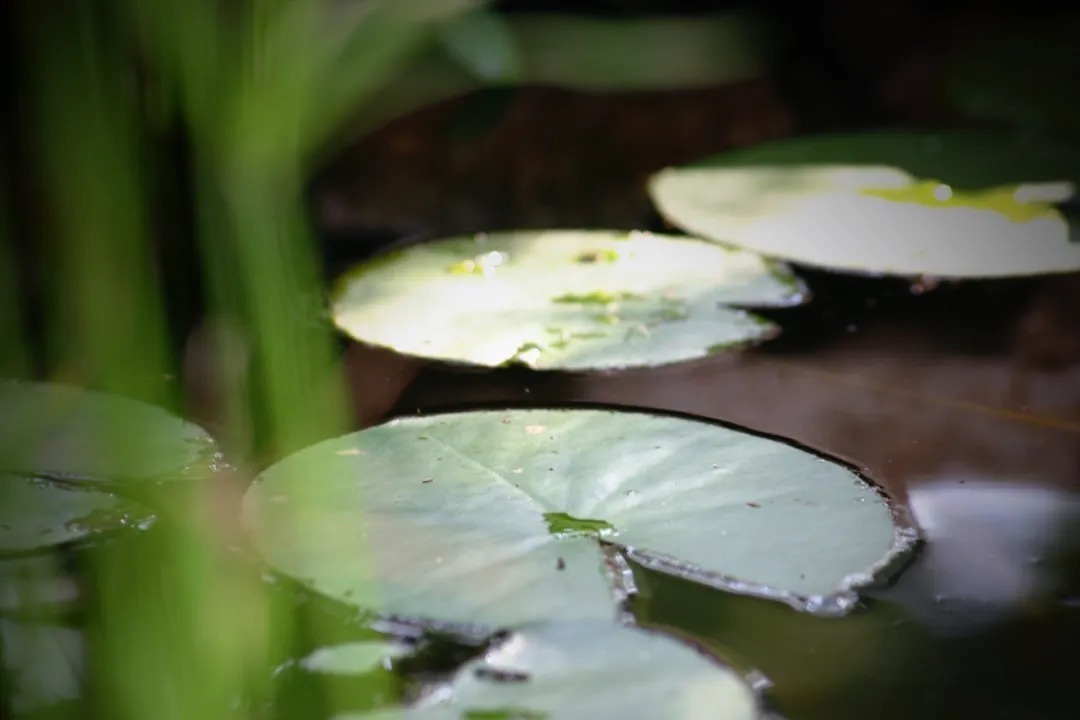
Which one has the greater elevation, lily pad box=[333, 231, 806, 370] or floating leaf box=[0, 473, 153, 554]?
lily pad box=[333, 231, 806, 370]

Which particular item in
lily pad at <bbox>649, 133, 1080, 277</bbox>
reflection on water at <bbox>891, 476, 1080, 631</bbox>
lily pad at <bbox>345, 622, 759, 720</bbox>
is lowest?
lily pad at <bbox>345, 622, 759, 720</bbox>

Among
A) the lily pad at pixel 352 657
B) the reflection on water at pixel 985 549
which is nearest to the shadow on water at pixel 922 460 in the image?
the reflection on water at pixel 985 549

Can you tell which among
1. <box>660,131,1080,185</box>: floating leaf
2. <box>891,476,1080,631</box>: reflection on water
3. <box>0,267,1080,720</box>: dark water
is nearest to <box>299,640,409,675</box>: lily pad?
<box>0,267,1080,720</box>: dark water

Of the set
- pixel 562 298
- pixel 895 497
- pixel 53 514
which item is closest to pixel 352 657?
pixel 53 514

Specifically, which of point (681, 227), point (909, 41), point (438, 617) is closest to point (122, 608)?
point (438, 617)

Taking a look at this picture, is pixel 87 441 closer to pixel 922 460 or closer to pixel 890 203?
pixel 922 460

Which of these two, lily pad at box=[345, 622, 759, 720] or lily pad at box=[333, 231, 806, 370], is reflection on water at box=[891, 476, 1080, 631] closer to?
lily pad at box=[345, 622, 759, 720]

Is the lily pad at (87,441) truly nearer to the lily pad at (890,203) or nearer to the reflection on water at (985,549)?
the reflection on water at (985,549)
